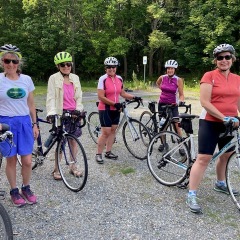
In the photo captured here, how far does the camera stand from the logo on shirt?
3186mm

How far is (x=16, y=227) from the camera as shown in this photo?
119 inches

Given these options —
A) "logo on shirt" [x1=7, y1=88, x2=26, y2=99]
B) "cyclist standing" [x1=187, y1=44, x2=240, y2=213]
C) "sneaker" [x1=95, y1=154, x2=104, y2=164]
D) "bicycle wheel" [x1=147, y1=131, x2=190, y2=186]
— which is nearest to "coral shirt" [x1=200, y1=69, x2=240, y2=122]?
"cyclist standing" [x1=187, y1=44, x2=240, y2=213]

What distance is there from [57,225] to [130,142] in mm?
2854

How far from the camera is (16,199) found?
3504mm

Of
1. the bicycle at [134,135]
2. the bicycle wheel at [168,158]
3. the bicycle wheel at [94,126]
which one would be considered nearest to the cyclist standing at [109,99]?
the bicycle at [134,135]

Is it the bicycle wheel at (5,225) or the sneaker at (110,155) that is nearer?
the bicycle wheel at (5,225)

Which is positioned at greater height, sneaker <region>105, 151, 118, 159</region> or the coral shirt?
the coral shirt

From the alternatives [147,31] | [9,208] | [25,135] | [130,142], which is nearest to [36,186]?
[9,208]

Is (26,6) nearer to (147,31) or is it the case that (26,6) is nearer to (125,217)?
(147,31)

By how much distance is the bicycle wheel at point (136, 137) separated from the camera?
5.40 meters

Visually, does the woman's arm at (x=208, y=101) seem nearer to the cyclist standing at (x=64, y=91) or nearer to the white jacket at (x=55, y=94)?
the cyclist standing at (x=64, y=91)

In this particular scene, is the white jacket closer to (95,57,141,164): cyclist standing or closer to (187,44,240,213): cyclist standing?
(95,57,141,164): cyclist standing

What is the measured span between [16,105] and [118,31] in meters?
30.1

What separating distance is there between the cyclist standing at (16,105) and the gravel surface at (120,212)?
451 millimetres
